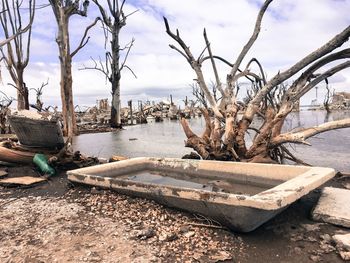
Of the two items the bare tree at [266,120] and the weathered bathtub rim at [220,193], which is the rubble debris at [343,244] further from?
the bare tree at [266,120]

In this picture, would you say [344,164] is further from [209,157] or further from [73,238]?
[73,238]

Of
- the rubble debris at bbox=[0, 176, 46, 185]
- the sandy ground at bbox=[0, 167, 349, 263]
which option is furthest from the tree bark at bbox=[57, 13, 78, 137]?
the sandy ground at bbox=[0, 167, 349, 263]

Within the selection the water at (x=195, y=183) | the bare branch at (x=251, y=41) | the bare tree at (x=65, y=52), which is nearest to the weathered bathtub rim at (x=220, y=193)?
the water at (x=195, y=183)

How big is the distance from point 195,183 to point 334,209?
2202 millimetres

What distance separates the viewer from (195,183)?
5.64 meters

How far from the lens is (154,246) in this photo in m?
3.52

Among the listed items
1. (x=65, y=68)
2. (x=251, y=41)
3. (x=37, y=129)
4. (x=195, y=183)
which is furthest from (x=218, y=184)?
(x=65, y=68)

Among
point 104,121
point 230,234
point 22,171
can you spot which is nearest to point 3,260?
point 230,234

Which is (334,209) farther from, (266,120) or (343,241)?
(266,120)

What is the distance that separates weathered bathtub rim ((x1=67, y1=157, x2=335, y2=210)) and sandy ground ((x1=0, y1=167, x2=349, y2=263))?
10.0 inches

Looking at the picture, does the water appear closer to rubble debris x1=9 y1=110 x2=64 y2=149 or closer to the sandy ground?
the sandy ground

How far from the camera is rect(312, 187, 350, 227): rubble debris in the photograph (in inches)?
150

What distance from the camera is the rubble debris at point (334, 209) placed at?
12.5 ft

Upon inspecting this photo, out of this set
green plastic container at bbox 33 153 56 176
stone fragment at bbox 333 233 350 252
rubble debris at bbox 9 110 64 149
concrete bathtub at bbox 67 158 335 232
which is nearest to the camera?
stone fragment at bbox 333 233 350 252
